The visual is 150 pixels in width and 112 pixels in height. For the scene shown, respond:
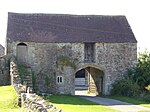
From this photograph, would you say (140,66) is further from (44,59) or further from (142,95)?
(44,59)

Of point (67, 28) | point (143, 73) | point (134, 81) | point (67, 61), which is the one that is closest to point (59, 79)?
point (67, 61)

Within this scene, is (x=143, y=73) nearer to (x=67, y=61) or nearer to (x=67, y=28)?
(x=67, y=61)

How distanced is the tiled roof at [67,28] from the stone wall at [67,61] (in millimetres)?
664

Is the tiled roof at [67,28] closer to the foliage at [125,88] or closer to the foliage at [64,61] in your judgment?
the foliage at [64,61]

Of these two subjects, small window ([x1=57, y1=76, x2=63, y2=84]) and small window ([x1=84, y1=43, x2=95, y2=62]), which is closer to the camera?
small window ([x1=57, y1=76, x2=63, y2=84])

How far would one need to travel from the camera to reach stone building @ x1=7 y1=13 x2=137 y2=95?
3866cm

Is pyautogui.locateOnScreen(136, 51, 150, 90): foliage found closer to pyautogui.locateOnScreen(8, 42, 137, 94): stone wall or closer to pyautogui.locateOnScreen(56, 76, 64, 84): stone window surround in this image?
pyautogui.locateOnScreen(8, 42, 137, 94): stone wall

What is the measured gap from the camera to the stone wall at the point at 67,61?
127 feet

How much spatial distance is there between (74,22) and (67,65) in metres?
5.39

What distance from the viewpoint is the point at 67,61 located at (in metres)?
39.1

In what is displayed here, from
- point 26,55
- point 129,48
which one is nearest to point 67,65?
point 26,55

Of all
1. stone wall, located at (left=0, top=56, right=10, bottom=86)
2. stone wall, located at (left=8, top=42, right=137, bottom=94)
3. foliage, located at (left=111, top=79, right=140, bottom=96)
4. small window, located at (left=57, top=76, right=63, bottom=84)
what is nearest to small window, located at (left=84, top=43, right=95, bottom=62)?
stone wall, located at (left=8, top=42, right=137, bottom=94)

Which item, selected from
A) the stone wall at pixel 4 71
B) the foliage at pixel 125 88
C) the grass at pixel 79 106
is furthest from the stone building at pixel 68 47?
the grass at pixel 79 106

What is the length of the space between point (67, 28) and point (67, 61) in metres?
3.94
